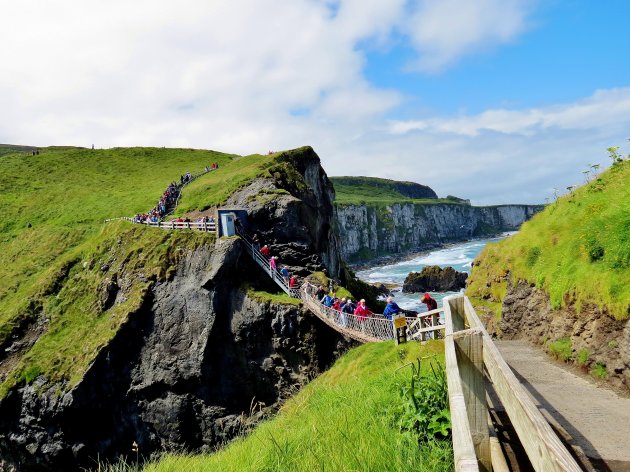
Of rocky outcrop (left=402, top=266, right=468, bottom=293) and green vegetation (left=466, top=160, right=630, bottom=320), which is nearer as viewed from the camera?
green vegetation (left=466, top=160, right=630, bottom=320)

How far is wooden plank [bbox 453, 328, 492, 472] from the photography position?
3254mm

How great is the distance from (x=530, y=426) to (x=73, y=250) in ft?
138

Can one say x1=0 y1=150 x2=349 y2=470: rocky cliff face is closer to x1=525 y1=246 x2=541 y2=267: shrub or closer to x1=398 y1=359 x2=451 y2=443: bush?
x1=525 y1=246 x2=541 y2=267: shrub

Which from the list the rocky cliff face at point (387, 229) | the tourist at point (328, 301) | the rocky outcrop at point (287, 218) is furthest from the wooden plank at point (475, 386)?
the rocky cliff face at point (387, 229)

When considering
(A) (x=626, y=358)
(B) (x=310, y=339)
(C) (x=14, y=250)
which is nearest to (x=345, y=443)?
(A) (x=626, y=358)

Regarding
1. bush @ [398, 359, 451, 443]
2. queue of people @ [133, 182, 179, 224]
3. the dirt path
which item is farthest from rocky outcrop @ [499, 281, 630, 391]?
queue of people @ [133, 182, 179, 224]

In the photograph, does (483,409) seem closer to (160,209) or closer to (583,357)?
(583,357)

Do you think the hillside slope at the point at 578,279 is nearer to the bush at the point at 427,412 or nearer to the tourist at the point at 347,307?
the bush at the point at 427,412

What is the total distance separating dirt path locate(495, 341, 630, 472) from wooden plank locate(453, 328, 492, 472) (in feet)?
8.29

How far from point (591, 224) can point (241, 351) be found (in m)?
20.3

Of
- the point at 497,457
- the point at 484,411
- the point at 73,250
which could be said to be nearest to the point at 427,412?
the point at 484,411

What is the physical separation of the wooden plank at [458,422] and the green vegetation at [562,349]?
25.7 feet

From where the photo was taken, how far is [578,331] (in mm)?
9391

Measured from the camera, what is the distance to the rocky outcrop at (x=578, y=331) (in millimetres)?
7719
